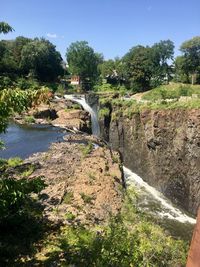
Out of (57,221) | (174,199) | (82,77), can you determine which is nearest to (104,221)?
(57,221)

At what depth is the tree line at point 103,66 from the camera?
221ft

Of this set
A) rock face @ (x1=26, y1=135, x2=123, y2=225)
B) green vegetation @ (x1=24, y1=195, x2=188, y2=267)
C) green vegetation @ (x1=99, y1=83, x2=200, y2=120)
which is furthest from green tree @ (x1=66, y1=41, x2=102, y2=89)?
green vegetation @ (x1=24, y1=195, x2=188, y2=267)

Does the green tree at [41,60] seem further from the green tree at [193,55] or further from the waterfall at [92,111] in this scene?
the green tree at [193,55]

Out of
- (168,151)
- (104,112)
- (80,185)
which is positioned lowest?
(168,151)

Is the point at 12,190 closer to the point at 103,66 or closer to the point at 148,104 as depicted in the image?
the point at 148,104

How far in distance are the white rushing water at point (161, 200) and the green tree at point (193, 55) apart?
138ft

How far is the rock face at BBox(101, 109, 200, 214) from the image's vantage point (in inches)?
1027

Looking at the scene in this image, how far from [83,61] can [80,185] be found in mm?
72563

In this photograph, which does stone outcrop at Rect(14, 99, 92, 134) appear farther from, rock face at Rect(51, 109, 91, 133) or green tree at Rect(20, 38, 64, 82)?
green tree at Rect(20, 38, 64, 82)

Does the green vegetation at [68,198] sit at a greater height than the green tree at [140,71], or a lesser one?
lesser

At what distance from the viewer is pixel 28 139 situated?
34.0 m

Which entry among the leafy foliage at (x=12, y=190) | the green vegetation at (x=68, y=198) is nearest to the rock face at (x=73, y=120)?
the green vegetation at (x=68, y=198)

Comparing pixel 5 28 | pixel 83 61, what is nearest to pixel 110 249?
pixel 5 28

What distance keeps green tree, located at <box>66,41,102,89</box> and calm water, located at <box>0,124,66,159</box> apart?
1783 inches
